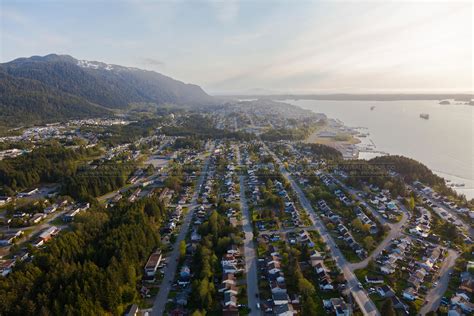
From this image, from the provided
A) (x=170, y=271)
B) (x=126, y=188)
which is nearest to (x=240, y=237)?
(x=170, y=271)

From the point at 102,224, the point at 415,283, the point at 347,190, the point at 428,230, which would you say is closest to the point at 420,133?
the point at 347,190

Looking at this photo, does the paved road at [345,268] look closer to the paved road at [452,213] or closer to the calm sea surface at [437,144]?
the paved road at [452,213]

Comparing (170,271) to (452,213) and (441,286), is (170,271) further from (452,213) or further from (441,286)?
(452,213)

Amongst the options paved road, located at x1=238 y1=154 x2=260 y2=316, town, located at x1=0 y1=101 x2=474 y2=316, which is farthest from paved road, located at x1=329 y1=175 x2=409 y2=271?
paved road, located at x1=238 y1=154 x2=260 y2=316

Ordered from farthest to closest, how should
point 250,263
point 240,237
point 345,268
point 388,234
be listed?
point 388,234 < point 240,237 < point 250,263 < point 345,268

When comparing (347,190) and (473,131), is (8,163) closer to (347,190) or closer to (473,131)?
(347,190)

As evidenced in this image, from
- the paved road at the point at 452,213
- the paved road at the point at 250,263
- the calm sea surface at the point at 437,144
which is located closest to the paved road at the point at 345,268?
the paved road at the point at 250,263

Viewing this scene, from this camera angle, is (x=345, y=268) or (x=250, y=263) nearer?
(x=345, y=268)
